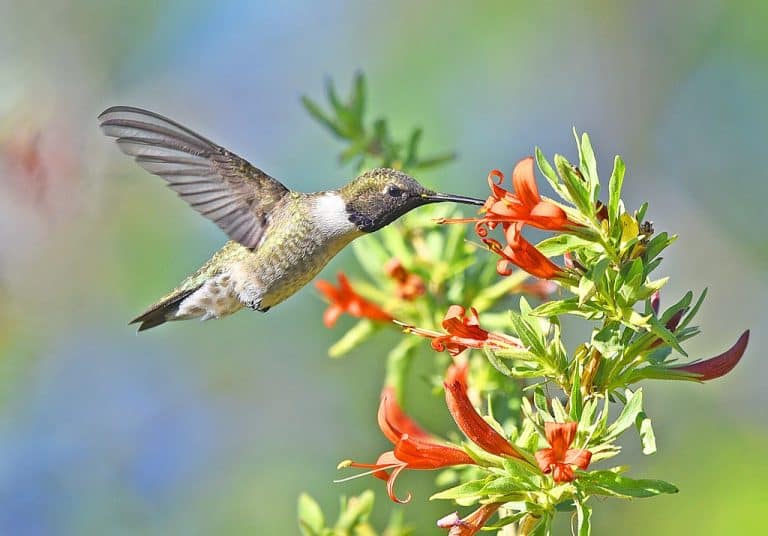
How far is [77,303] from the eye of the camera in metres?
5.21

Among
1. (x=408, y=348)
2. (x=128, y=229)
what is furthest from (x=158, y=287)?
(x=408, y=348)

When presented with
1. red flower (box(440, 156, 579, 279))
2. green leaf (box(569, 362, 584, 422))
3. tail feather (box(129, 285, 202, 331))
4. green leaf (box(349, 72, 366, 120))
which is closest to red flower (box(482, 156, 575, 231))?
red flower (box(440, 156, 579, 279))

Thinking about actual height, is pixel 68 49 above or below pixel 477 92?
above

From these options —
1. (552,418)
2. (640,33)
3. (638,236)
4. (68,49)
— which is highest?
(68,49)

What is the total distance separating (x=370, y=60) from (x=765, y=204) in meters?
2.48

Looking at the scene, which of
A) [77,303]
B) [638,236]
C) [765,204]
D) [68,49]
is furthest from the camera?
[68,49]

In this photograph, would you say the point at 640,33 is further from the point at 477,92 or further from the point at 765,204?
the point at 765,204

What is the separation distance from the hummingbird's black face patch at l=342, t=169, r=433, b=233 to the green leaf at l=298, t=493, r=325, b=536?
83 centimetres

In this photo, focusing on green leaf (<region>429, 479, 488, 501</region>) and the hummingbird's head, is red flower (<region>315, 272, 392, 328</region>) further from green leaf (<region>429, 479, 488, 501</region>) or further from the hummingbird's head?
green leaf (<region>429, 479, 488, 501</region>)

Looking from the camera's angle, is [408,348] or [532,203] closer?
[532,203]

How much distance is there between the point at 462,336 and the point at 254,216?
125 cm

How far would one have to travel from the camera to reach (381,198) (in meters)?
2.53

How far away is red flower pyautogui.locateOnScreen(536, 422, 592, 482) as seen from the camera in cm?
147

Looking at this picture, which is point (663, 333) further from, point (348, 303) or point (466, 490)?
point (348, 303)
